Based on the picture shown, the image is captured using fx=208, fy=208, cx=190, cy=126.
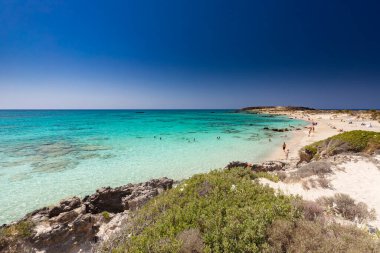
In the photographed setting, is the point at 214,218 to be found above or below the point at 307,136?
above

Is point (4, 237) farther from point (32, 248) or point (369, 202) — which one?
point (369, 202)

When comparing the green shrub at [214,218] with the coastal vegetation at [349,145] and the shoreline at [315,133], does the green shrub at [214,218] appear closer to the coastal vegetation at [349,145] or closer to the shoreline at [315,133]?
the coastal vegetation at [349,145]

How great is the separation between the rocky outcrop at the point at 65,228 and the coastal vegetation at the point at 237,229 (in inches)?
88.8

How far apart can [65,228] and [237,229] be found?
645cm

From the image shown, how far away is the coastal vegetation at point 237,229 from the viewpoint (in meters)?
4.23

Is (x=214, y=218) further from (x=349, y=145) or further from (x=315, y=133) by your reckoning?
(x=315, y=133)

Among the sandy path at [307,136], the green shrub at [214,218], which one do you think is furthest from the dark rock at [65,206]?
the sandy path at [307,136]

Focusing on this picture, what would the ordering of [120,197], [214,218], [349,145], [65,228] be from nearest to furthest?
[214,218], [65,228], [120,197], [349,145]

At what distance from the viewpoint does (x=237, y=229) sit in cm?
470

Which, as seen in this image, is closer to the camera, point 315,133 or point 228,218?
point 228,218

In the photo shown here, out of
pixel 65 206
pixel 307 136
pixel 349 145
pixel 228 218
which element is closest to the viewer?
pixel 228 218

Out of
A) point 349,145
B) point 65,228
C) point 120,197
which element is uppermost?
point 349,145

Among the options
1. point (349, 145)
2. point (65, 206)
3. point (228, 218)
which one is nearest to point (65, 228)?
point (65, 206)

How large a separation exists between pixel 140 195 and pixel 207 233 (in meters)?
5.82
